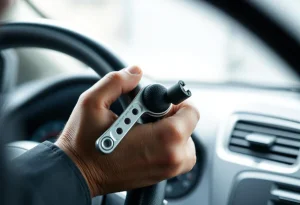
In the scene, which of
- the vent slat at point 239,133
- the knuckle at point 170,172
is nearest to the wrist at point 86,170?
the knuckle at point 170,172

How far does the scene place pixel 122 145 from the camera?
2.80ft

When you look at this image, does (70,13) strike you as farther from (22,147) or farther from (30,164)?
(30,164)

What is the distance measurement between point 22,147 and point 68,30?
37 centimetres

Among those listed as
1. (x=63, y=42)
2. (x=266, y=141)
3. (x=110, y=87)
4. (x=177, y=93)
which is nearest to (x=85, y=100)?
(x=110, y=87)

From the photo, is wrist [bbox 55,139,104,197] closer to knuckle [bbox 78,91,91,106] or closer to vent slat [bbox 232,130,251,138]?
knuckle [bbox 78,91,91,106]

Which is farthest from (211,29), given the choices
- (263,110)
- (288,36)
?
(288,36)

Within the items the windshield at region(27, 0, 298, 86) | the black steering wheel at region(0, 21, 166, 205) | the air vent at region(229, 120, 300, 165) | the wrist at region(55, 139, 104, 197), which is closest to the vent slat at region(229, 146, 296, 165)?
the air vent at region(229, 120, 300, 165)

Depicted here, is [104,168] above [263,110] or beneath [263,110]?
beneath

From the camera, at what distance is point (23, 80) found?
2.27 metres

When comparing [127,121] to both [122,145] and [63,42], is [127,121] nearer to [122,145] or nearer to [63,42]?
[122,145]

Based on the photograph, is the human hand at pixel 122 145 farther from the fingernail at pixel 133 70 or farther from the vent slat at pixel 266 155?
the vent slat at pixel 266 155

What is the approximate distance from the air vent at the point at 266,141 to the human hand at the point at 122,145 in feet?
2.13

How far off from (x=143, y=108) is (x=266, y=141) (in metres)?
0.73

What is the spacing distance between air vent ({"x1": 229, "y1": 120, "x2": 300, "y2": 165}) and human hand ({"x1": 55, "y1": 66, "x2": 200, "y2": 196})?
2.13ft
